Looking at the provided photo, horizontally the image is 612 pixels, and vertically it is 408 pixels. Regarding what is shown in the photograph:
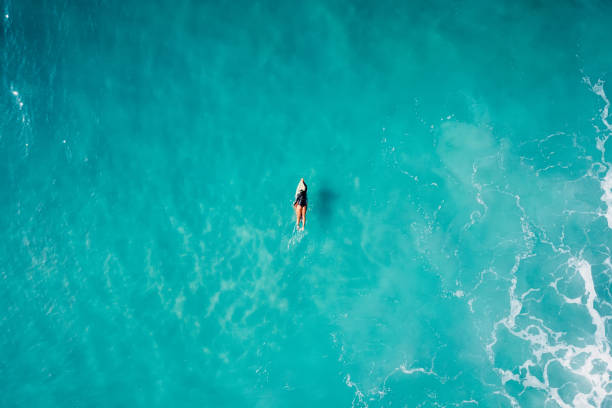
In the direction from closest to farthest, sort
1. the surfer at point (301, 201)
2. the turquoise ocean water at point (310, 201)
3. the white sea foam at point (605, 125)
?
the white sea foam at point (605, 125) → the turquoise ocean water at point (310, 201) → the surfer at point (301, 201)

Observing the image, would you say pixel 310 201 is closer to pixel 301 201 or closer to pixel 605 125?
pixel 301 201

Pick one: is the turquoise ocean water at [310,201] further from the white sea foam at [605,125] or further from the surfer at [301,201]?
the surfer at [301,201]

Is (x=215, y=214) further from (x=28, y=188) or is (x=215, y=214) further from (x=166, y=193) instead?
(x=28, y=188)

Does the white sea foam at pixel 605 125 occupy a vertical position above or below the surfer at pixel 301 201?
above

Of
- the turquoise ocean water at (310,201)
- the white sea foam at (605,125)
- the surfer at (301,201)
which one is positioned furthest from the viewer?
the surfer at (301,201)

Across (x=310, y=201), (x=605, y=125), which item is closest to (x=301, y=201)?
(x=310, y=201)

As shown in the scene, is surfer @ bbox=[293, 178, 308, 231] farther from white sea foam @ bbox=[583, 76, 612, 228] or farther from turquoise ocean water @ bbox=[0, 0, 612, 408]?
white sea foam @ bbox=[583, 76, 612, 228]

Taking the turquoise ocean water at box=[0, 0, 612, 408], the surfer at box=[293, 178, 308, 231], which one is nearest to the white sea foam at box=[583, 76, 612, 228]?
the turquoise ocean water at box=[0, 0, 612, 408]

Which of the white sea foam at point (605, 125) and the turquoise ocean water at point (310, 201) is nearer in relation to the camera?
the white sea foam at point (605, 125)

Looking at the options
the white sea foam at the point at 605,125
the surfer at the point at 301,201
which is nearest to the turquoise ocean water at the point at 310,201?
the white sea foam at the point at 605,125
